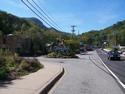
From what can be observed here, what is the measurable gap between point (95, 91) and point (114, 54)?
43.7 meters

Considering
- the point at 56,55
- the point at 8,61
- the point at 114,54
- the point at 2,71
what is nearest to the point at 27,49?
the point at 56,55

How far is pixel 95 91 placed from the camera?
1522 cm

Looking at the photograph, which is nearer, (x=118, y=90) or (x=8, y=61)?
(x=118, y=90)

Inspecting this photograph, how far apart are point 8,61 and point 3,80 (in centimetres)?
769

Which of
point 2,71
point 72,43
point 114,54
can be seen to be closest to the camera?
point 2,71

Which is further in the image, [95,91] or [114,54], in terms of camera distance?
[114,54]

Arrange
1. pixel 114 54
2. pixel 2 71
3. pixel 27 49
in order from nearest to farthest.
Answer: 1. pixel 2 71
2. pixel 114 54
3. pixel 27 49

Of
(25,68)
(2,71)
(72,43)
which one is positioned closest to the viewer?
(2,71)

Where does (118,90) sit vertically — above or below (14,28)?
below

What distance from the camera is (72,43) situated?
82.4 meters

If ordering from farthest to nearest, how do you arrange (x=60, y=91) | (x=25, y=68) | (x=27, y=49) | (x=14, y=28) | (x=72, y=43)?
(x=14, y=28), (x=72, y=43), (x=27, y=49), (x=25, y=68), (x=60, y=91)

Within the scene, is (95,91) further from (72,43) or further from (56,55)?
(72,43)

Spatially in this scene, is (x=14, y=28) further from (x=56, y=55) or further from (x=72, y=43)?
(x=56, y=55)

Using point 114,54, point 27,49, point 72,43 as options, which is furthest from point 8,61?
point 72,43
